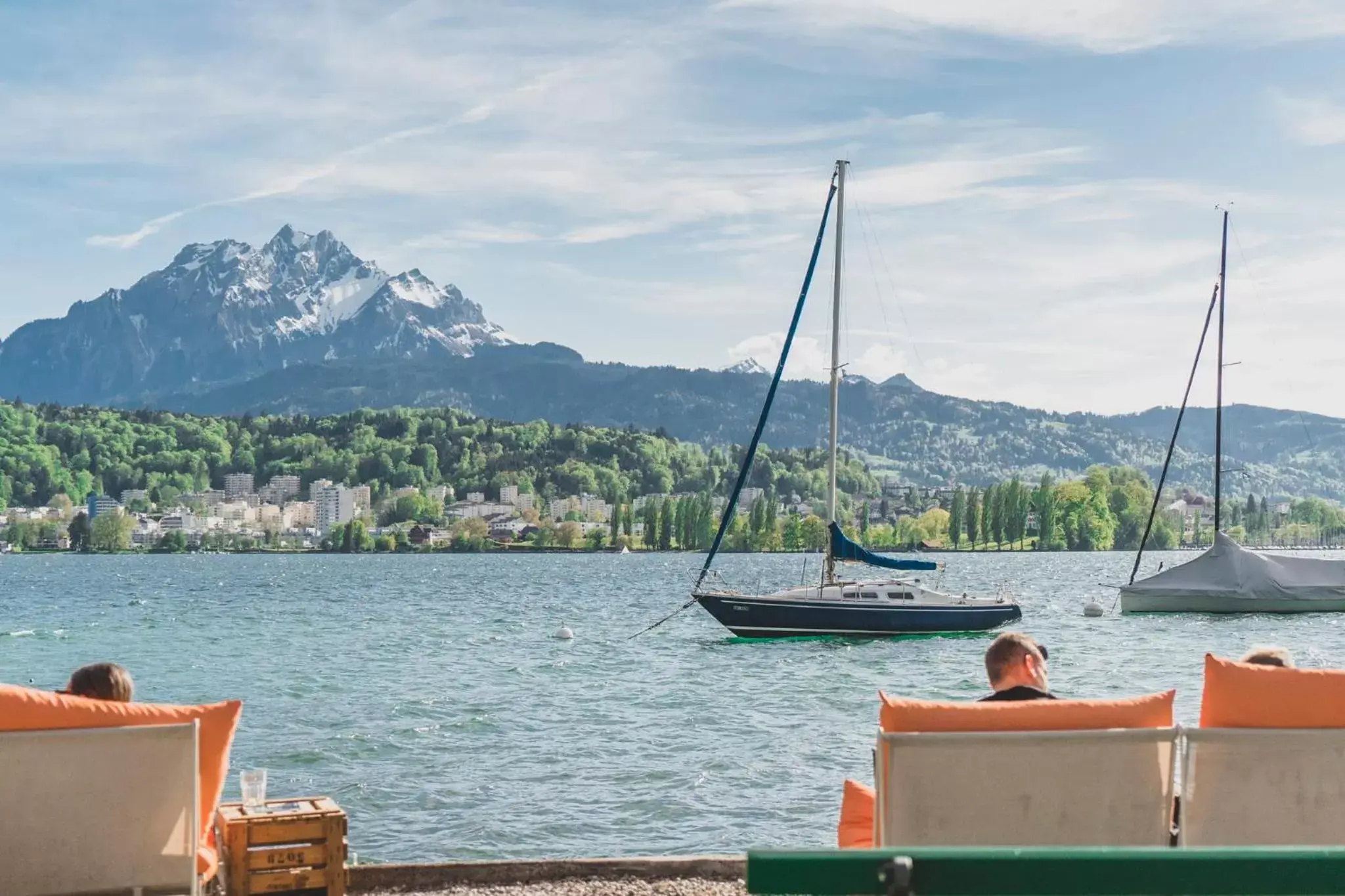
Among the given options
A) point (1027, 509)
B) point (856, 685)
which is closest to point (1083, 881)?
point (856, 685)

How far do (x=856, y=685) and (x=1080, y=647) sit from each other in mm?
15538

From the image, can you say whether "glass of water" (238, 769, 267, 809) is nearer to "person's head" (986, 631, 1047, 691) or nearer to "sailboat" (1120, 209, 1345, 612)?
"person's head" (986, 631, 1047, 691)

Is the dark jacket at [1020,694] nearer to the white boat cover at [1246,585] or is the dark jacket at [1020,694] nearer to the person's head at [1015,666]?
the person's head at [1015,666]

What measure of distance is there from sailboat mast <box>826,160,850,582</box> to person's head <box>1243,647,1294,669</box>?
29.8 meters

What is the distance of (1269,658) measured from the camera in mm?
7133

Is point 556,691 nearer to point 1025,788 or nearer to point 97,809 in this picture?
point 97,809

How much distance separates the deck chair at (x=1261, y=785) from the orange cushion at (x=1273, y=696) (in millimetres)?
40

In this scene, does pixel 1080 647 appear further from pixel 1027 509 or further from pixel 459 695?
pixel 1027 509

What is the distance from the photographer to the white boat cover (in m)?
51.2

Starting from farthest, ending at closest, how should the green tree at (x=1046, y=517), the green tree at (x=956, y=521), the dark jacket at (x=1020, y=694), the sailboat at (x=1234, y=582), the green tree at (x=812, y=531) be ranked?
the green tree at (x=956, y=521) < the green tree at (x=1046, y=517) < the green tree at (x=812, y=531) < the sailboat at (x=1234, y=582) < the dark jacket at (x=1020, y=694)

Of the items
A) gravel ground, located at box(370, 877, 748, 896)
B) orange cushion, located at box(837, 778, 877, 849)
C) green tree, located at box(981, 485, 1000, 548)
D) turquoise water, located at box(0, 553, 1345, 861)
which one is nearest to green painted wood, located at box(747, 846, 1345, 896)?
orange cushion, located at box(837, 778, 877, 849)

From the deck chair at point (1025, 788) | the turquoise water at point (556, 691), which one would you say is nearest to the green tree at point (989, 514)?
the turquoise water at point (556, 691)

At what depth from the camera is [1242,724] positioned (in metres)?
6.34

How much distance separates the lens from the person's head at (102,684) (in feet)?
21.8
